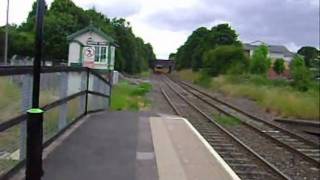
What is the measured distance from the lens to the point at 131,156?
9.66 metres

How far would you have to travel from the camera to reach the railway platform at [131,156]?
26.6ft

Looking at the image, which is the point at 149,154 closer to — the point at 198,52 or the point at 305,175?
the point at 305,175

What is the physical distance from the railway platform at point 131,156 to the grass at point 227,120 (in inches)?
391

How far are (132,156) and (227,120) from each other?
15.9m

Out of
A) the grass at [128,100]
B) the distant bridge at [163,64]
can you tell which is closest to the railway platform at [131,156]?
the grass at [128,100]

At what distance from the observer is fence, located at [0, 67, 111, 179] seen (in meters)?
7.23

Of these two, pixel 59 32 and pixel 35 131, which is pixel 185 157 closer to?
pixel 35 131

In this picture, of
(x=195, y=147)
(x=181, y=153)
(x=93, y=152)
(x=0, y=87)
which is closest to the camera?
(x=0, y=87)

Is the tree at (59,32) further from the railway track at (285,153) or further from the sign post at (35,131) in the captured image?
the sign post at (35,131)

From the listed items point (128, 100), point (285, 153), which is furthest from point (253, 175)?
point (128, 100)

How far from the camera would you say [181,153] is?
10.5 metres

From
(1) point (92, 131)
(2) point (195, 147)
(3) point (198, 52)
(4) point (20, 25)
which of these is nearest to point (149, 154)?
(2) point (195, 147)

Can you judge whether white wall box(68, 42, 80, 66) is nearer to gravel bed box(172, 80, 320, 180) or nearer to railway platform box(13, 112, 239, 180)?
gravel bed box(172, 80, 320, 180)

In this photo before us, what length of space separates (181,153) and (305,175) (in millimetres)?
4050
